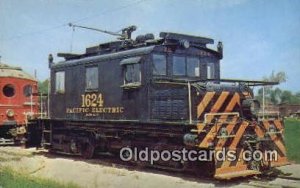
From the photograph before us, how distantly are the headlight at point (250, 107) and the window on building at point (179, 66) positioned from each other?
6.32 feet

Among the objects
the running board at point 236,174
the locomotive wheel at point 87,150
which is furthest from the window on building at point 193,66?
the locomotive wheel at point 87,150

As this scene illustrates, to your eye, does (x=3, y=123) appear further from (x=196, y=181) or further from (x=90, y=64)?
(x=196, y=181)

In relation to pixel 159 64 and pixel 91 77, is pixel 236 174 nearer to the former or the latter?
pixel 159 64

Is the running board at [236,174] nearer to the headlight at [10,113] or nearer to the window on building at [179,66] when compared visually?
the window on building at [179,66]

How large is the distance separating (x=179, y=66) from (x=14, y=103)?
10080 millimetres

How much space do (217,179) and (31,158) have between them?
712 centimetres

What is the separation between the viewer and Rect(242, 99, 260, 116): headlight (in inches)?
428

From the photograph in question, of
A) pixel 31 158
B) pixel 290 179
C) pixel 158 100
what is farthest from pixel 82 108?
pixel 290 179

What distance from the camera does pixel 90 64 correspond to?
46.1ft

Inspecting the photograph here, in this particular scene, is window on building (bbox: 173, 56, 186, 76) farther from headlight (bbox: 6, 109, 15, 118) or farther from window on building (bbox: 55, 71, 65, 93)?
headlight (bbox: 6, 109, 15, 118)

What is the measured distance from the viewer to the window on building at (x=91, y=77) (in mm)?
13781

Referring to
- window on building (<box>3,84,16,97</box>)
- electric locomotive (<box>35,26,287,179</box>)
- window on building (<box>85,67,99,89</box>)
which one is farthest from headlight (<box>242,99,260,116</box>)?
window on building (<box>3,84,16,97</box>)

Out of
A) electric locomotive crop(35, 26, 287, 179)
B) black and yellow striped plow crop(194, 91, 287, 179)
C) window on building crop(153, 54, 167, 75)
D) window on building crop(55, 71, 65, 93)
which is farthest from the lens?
window on building crop(55, 71, 65, 93)

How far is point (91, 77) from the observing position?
45.9 ft
